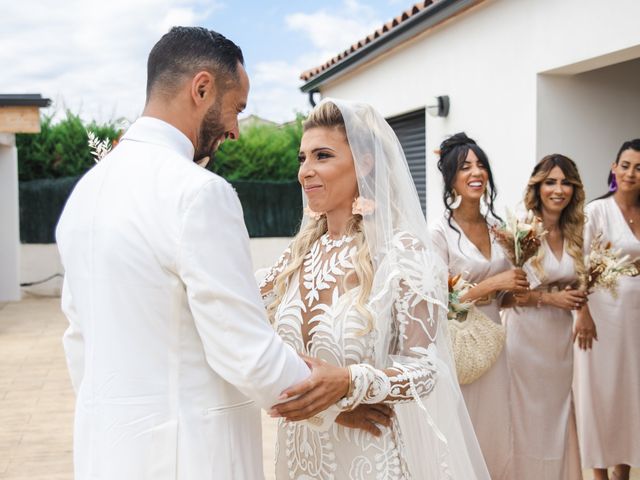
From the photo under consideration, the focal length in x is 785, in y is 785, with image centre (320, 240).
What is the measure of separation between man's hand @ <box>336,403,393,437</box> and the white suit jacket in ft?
1.94

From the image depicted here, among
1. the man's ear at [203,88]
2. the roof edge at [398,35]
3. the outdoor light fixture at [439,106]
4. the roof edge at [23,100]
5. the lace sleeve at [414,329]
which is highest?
the roof edge at [398,35]

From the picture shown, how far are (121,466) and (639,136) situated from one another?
6.21m

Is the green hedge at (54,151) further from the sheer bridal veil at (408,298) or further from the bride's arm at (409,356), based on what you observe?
the bride's arm at (409,356)

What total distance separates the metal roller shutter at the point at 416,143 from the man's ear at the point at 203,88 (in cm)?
A: 796

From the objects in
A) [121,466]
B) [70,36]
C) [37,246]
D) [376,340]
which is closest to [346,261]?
[376,340]

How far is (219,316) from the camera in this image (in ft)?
6.24

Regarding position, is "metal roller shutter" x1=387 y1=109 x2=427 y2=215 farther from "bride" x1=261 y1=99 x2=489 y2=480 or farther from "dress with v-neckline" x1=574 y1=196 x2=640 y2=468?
"bride" x1=261 y1=99 x2=489 y2=480

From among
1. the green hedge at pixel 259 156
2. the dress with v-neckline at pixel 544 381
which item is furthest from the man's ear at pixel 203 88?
the green hedge at pixel 259 156

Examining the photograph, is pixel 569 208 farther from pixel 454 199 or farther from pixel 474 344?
pixel 474 344

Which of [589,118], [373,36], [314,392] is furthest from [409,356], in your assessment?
[373,36]

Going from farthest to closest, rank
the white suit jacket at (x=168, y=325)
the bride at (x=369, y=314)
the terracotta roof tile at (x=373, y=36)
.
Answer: the terracotta roof tile at (x=373, y=36)
the bride at (x=369, y=314)
the white suit jacket at (x=168, y=325)

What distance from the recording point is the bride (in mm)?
2510

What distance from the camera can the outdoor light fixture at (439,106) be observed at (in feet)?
28.9

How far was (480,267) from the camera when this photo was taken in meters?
4.37
